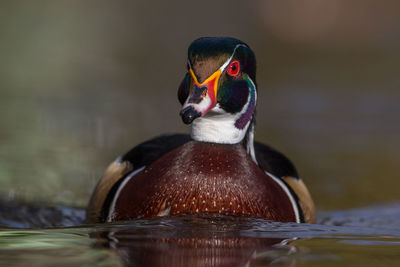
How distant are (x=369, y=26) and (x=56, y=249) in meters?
14.4

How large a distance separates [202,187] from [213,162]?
0.17 m

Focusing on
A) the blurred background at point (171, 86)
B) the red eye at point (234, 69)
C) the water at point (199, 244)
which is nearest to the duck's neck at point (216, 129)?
the red eye at point (234, 69)

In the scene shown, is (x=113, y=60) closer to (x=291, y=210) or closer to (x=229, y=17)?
(x=229, y=17)

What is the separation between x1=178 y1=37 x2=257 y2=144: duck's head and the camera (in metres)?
3.98

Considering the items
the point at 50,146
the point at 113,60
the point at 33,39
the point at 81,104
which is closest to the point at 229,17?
the point at 113,60

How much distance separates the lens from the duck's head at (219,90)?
3984 mm

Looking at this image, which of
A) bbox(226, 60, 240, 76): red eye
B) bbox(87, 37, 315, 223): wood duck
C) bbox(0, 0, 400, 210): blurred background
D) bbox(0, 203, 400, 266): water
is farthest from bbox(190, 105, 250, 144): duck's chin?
bbox(0, 0, 400, 210): blurred background

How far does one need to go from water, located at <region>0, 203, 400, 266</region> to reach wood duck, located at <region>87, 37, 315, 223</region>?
0.43 feet

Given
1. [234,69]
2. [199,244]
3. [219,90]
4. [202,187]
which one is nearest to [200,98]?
[219,90]

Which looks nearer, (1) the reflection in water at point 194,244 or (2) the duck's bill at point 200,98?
(1) the reflection in water at point 194,244

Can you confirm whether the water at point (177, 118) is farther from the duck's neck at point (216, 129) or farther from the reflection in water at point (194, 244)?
the duck's neck at point (216, 129)

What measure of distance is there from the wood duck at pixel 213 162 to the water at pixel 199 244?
0.13 m

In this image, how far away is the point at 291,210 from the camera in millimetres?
4496

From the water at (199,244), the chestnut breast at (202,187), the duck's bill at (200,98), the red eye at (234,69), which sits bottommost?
the water at (199,244)
